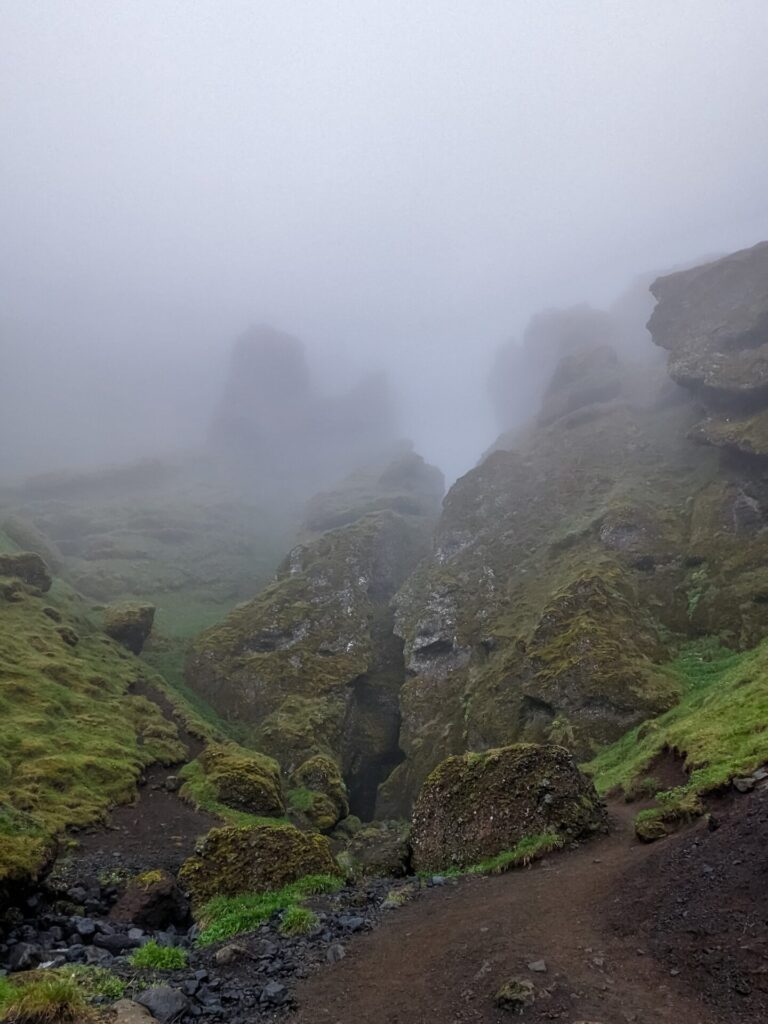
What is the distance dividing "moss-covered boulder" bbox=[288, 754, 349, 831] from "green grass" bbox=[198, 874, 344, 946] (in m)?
24.3

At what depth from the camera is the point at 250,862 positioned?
1819cm

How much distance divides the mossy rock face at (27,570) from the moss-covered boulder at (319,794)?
37.4m

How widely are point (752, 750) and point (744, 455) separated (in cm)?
5344

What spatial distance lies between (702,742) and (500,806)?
8696 millimetres

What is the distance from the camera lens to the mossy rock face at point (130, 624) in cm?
6631

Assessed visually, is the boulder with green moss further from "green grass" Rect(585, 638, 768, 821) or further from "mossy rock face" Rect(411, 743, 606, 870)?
"mossy rock face" Rect(411, 743, 606, 870)

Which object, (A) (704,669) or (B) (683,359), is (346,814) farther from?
(B) (683,359)

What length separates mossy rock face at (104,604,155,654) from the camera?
66.3 m

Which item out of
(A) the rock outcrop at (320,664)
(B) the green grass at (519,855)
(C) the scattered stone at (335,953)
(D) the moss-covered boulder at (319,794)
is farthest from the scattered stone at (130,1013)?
(A) the rock outcrop at (320,664)

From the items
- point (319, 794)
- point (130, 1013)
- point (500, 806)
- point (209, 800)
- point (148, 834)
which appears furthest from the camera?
point (319, 794)

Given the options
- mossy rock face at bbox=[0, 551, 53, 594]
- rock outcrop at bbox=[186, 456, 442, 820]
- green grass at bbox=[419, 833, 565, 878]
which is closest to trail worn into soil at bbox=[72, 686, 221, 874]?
green grass at bbox=[419, 833, 565, 878]

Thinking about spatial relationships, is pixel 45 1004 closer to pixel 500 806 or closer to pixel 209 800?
pixel 500 806

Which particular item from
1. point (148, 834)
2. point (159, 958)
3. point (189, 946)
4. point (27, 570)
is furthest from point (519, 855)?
point (27, 570)

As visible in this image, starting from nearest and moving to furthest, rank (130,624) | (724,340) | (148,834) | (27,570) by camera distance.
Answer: (148,834)
(27,570)
(130,624)
(724,340)
